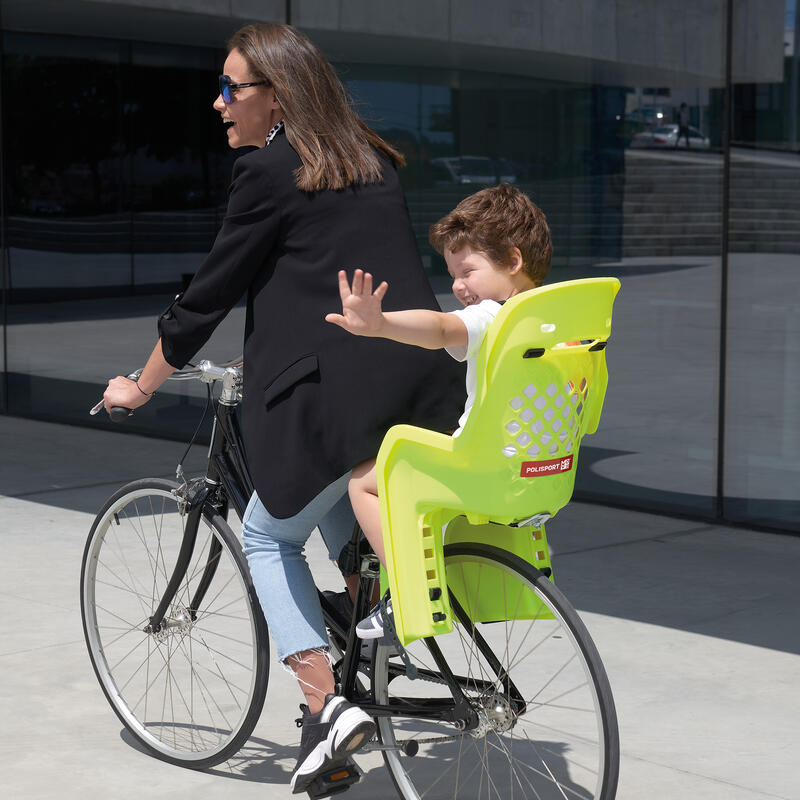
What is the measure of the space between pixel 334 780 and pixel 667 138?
15.5 ft

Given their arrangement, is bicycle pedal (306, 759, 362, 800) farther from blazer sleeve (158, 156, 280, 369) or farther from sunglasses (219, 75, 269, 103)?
sunglasses (219, 75, 269, 103)

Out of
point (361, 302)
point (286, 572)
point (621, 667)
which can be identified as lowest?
point (621, 667)

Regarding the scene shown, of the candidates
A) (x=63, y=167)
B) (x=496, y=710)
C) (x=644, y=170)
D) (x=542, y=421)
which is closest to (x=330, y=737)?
(x=496, y=710)

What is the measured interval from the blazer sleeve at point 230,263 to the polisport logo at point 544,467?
833 mm

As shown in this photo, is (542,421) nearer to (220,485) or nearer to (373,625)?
(373,625)

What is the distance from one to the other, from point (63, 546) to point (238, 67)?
12.9 ft

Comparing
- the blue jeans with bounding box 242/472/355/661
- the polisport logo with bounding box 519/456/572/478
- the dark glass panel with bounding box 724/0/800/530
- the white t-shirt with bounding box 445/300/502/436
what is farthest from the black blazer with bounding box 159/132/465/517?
the dark glass panel with bounding box 724/0/800/530

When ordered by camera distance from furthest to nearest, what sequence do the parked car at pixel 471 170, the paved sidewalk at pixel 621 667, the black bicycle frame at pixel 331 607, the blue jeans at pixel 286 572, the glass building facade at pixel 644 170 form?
the parked car at pixel 471 170 < the glass building facade at pixel 644 170 < the paved sidewalk at pixel 621 667 < the blue jeans at pixel 286 572 < the black bicycle frame at pixel 331 607

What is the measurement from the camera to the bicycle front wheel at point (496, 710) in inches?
133

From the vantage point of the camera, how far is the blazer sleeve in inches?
139

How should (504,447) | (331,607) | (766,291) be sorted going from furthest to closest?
(766,291)
(331,607)
(504,447)

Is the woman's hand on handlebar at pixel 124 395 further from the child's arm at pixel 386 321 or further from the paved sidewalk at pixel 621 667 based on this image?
the paved sidewalk at pixel 621 667

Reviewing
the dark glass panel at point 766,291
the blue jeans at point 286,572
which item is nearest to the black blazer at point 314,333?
the blue jeans at point 286,572

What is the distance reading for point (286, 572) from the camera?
12.4ft
